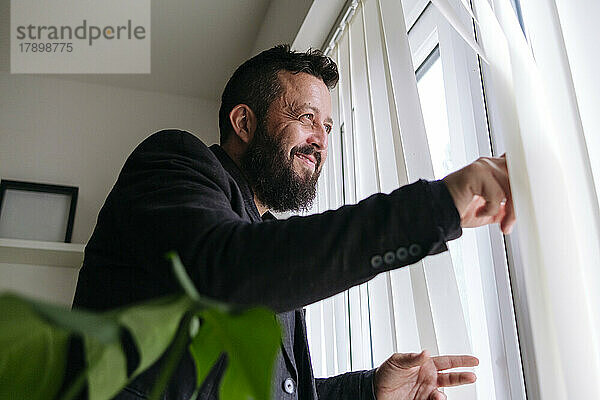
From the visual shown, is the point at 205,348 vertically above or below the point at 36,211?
below

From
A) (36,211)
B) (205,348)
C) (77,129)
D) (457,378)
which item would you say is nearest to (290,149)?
(457,378)

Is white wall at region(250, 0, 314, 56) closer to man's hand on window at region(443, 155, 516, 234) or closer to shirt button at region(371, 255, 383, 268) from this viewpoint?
man's hand on window at region(443, 155, 516, 234)

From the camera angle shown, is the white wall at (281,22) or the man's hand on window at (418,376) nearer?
Answer: the man's hand on window at (418,376)

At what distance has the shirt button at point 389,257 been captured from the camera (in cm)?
68

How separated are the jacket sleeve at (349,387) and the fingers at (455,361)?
21 centimetres

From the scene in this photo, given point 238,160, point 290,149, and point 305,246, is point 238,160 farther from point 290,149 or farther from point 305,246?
point 305,246

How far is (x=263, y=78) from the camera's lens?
60.6 inches

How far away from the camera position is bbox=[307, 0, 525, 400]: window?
43.1 inches

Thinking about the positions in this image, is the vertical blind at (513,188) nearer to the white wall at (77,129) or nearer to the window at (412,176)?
the window at (412,176)

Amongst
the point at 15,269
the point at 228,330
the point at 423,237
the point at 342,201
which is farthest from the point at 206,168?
the point at 15,269

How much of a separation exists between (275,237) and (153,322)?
42 cm

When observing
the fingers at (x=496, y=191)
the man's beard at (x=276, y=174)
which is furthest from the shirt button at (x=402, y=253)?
the man's beard at (x=276, y=174)

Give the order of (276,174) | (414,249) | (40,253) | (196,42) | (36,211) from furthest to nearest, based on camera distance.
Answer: (196,42)
(36,211)
(40,253)
(276,174)
(414,249)

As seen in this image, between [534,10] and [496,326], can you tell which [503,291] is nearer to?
[496,326]
